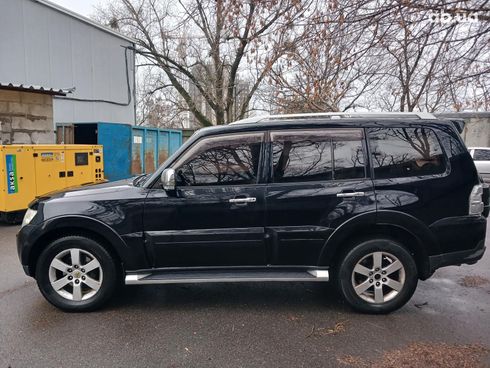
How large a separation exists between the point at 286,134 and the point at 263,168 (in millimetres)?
410

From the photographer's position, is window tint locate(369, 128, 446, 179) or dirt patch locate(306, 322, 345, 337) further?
window tint locate(369, 128, 446, 179)

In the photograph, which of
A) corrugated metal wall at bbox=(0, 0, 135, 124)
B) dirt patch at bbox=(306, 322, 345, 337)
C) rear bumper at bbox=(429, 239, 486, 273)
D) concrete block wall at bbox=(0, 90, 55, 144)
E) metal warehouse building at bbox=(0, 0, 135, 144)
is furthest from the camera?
corrugated metal wall at bbox=(0, 0, 135, 124)

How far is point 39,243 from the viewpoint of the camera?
3.87 meters

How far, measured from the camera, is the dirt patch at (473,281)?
4.77m

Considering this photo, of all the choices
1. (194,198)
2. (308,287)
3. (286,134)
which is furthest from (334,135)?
(308,287)

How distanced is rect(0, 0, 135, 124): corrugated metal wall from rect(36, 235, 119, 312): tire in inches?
387

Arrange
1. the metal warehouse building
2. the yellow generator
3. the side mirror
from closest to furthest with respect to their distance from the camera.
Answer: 1. the side mirror
2. the yellow generator
3. the metal warehouse building

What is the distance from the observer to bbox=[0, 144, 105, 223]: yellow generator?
7.83 metres

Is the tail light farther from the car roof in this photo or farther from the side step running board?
the side step running board

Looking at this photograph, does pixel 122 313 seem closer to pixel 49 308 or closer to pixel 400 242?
pixel 49 308

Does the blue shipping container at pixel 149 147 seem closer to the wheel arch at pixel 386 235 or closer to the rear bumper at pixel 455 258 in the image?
the wheel arch at pixel 386 235

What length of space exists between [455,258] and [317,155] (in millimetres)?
1642

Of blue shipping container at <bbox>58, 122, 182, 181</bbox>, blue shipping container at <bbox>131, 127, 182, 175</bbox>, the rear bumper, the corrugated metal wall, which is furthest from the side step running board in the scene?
the corrugated metal wall

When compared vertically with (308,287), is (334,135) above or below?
above
